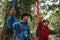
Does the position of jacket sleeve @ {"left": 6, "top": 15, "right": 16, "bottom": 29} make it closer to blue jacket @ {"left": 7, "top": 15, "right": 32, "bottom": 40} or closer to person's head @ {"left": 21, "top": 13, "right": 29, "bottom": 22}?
blue jacket @ {"left": 7, "top": 15, "right": 32, "bottom": 40}

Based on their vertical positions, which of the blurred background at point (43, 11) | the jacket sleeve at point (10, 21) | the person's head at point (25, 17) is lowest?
the blurred background at point (43, 11)

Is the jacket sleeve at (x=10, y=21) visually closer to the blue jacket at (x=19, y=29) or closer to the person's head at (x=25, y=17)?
the blue jacket at (x=19, y=29)

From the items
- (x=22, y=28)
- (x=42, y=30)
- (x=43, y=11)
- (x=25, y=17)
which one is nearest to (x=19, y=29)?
(x=22, y=28)

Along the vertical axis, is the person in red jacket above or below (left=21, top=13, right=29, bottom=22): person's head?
below

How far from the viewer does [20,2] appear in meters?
7.91

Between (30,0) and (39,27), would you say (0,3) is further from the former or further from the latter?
(39,27)

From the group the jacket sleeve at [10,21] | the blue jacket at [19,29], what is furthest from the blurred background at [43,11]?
the blue jacket at [19,29]

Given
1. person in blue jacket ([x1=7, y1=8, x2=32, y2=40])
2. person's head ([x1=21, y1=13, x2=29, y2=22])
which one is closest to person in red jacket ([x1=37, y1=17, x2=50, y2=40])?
person in blue jacket ([x1=7, y1=8, x2=32, y2=40])

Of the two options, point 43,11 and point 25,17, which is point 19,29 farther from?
point 43,11

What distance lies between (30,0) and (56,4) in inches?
78.1

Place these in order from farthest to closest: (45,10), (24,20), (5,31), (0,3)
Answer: (45,10) → (0,3) → (5,31) → (24,20)

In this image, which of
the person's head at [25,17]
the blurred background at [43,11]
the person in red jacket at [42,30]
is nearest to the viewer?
the person's head at [25,17]

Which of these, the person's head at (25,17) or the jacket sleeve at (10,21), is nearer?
the person's head at (25,17)

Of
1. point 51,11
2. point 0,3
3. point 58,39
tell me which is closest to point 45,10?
point 51,11
